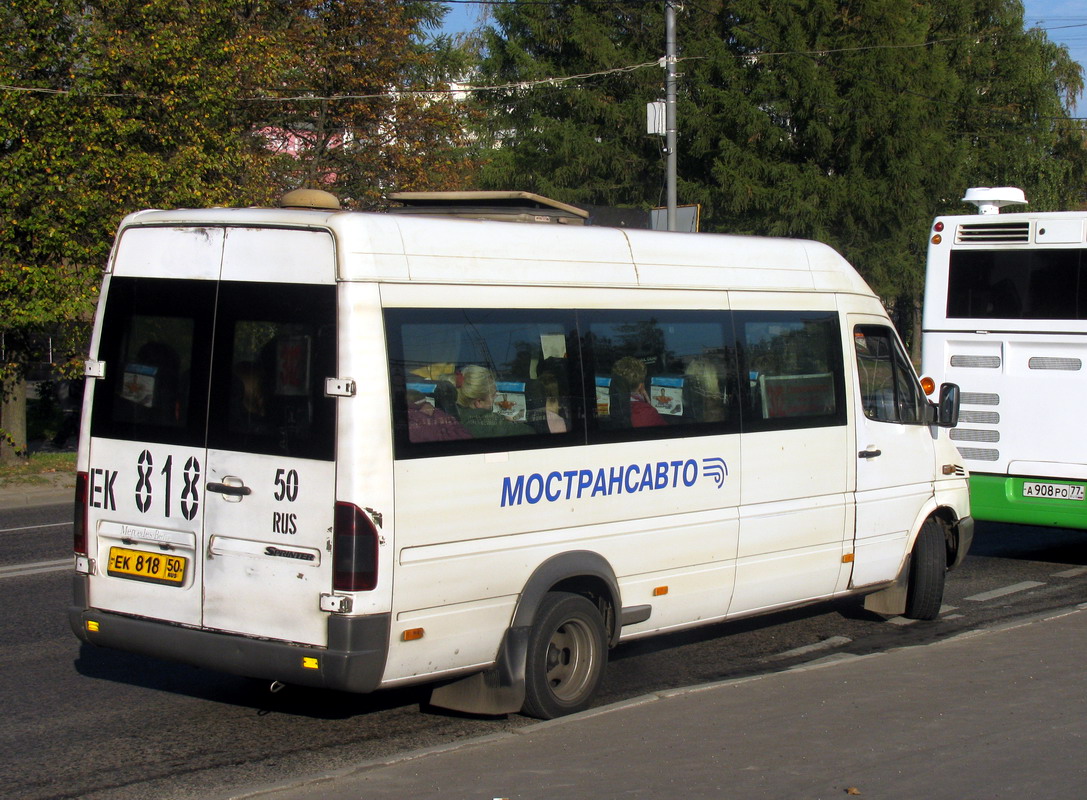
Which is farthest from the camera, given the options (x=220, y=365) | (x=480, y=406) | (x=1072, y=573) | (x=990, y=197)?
(x=990, y=197)

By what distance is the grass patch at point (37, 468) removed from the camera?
17.5 meters

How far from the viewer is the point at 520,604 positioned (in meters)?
6.23

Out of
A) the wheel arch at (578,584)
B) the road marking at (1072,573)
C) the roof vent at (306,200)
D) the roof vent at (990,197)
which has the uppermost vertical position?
the roof vent at (990,197)

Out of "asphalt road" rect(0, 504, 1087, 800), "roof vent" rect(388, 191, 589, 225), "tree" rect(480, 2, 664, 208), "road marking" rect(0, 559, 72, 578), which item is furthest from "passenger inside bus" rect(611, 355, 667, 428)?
"tree" rect(480, 2, 664, 208)

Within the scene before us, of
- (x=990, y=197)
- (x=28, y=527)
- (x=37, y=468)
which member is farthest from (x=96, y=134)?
(x=990, y=197)

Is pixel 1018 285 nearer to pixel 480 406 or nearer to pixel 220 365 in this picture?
pixel 480 406

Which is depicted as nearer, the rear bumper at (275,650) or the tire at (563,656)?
the rear bumper at (275,650)

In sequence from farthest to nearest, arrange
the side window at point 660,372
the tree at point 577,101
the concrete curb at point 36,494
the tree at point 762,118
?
the tree at point 577,101, the tree at point 762,118, the concrete curb at point 36,494, the side window at point 660,372

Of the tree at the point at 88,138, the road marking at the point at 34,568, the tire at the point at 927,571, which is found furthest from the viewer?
the tree at the point at 88,138

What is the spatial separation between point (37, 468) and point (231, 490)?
14047 millimetres

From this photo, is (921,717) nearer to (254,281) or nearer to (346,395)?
Answer: (346,395)

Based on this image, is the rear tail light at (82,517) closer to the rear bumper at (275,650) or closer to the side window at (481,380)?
the rear bumper at (275,650)

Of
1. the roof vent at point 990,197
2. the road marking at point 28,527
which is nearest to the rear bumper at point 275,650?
the road marking at point 28,527

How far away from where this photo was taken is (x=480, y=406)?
612cm
